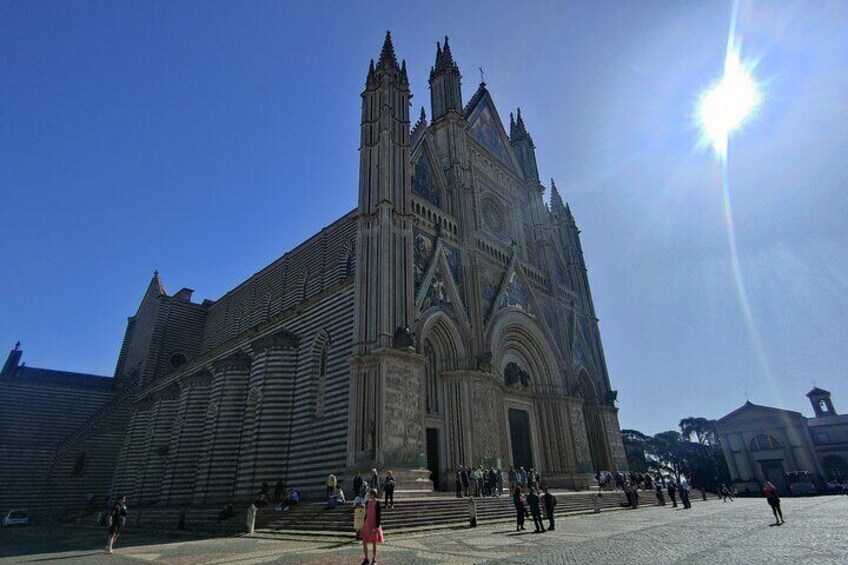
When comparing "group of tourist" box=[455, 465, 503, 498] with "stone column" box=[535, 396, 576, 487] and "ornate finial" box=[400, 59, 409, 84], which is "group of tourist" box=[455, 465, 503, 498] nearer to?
"stone column" box=[535, 396, 576, 487]

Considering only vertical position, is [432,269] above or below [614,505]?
above

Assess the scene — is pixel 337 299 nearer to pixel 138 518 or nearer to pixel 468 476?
pixel 468 476

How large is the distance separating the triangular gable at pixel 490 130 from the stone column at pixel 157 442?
23.8 meters

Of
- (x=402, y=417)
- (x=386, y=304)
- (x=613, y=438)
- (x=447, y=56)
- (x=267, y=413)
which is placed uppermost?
(x=447, y=56)

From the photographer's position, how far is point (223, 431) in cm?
2088

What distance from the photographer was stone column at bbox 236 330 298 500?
18.6 meters

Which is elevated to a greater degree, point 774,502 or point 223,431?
point 223,431

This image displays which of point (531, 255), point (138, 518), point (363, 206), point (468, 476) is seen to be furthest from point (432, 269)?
point (138, 518)

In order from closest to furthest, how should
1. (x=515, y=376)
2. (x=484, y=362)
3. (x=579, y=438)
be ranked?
(x=484, y=362) → (x=515, y=376) → (x=579, y=438)

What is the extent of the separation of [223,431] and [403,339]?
34.4 ft

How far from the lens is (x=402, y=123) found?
21.8 meters

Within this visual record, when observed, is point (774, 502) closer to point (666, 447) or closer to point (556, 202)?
point (556, 202)

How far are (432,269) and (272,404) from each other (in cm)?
896

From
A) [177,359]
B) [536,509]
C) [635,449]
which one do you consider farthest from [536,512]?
[635,449]
